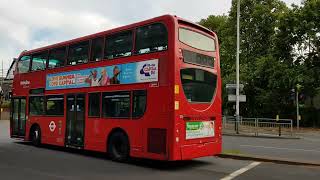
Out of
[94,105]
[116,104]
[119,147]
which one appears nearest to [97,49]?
[94,105]

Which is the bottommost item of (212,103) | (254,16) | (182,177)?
(182,177)

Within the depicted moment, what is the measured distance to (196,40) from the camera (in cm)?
1430

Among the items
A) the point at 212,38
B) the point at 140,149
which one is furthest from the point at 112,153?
the point at 212,38

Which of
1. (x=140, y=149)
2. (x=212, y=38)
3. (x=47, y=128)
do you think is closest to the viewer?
(x=140, y=149)

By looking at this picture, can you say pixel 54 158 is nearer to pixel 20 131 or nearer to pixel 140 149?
pixel 140 149

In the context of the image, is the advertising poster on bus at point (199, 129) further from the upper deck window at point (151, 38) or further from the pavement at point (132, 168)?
the upper deck window at point (151, 38)

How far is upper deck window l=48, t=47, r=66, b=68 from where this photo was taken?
58.7 feet

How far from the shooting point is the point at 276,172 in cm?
1294

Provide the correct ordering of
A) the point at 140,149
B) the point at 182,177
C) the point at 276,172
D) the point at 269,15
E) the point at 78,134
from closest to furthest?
1. the point at 182,177
2. the point at 276,172
3. the point at 140,149
4. the point at 78,134
5. the point at 269,15

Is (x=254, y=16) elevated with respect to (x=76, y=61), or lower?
elevated

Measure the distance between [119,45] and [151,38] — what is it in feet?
5.09

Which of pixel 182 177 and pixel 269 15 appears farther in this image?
pixel 269 15

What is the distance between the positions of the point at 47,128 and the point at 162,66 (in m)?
7.22

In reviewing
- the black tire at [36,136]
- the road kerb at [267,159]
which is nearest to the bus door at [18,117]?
the black tire at [36,136]
